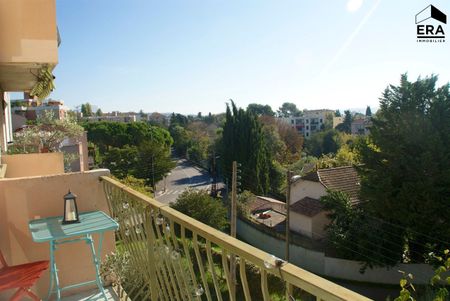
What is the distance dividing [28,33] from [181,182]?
33.5 m

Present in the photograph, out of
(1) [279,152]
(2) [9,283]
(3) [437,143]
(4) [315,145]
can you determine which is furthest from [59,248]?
(4) [315,145]

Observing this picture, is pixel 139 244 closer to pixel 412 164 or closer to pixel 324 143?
pixel 412 164

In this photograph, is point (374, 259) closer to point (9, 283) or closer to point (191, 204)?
point (191, 204)

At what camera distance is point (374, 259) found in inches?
497

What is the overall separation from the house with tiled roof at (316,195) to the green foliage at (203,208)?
3814 millimetres

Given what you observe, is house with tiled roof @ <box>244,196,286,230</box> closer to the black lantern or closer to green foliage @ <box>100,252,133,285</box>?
green foliage @ <box>100,252,133,285</box>

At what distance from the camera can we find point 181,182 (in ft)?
123

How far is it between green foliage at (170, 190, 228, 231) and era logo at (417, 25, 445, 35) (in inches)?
465

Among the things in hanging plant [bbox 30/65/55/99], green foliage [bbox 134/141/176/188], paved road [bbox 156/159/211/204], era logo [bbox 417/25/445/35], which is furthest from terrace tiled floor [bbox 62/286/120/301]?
green foliage [bbox 134/141/176/188]

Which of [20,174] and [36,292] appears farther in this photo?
[20,174]

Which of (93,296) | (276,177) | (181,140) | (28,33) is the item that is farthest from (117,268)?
(181,140)

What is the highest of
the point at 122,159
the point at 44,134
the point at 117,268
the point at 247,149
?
the point at 44,134

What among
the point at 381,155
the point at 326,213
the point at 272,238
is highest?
the point at 381,155

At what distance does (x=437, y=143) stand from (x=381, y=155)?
1.85 m
